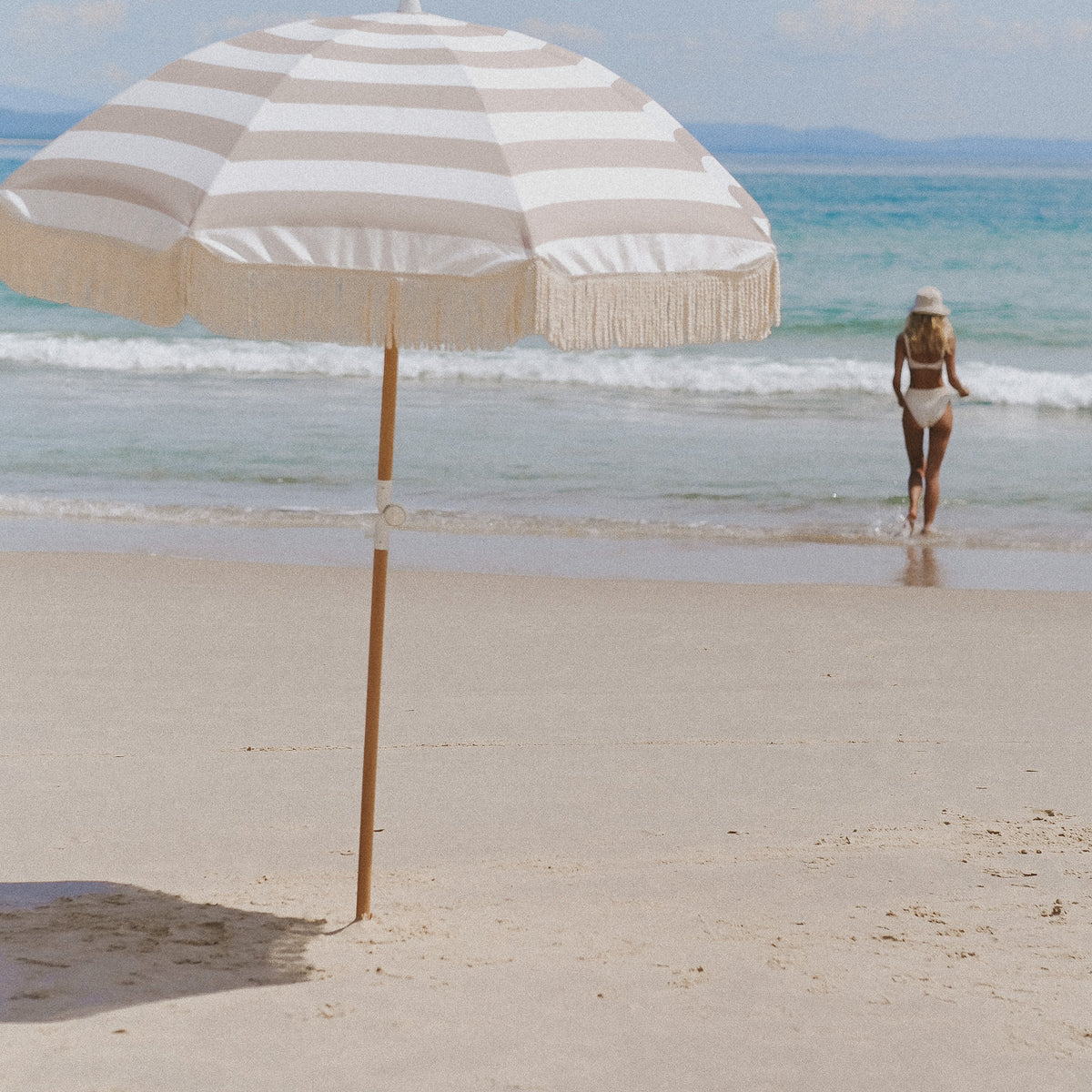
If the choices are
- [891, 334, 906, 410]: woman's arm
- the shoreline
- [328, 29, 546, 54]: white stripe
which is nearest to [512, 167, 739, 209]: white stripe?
[328, 29, 546, 54]: white stripe

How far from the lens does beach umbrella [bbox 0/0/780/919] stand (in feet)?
9.18

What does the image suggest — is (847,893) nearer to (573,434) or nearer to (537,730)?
(537,730)

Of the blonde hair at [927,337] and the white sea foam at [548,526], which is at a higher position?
the blonde hair at [927,337]

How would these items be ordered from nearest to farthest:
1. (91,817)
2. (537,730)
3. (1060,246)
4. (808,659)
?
1. (91,817)
2. (537,730)
3. (808,659)
4. (1060,246)

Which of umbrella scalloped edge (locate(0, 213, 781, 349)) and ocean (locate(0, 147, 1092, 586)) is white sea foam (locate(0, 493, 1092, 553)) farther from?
umbrella scalloped edge (locate(0, 213, 781, 349))

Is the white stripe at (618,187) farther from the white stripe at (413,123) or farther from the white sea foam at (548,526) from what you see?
the white sea foam at (548,526)

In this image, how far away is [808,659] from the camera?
6645mm

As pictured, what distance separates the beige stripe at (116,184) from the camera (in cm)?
288

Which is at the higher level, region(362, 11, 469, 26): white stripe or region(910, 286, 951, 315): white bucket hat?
region(362, 11, 469, 26): white stripe

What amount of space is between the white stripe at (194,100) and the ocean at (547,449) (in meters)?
5.68

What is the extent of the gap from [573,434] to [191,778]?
929cm

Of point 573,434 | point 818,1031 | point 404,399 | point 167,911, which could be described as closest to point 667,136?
point 818,1031

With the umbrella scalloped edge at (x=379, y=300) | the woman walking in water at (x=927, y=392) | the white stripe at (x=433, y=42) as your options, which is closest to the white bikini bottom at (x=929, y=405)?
the woman walking in water at (x=927, y=392)

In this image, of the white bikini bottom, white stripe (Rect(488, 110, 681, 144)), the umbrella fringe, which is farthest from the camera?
the white bikini bottom
